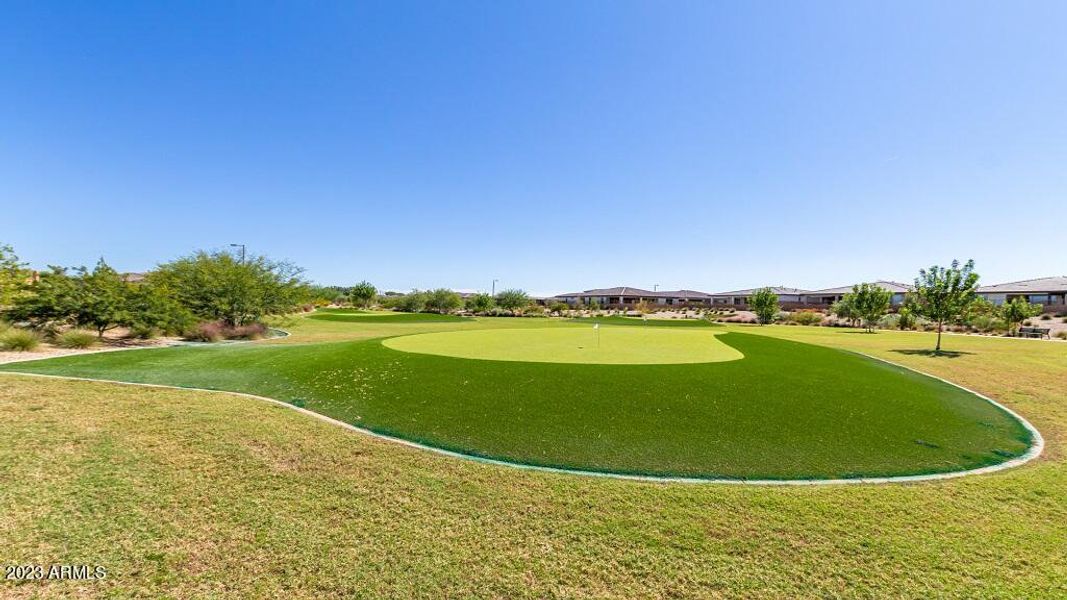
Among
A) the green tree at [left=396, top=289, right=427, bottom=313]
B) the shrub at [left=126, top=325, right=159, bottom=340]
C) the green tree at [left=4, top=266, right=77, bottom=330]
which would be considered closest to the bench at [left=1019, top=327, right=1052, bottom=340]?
the shrub at [left=126, top=325, right=159, bottom=340]

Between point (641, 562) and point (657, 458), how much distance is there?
7.25 feet

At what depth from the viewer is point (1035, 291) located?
165 ft

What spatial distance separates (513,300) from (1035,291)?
215ft

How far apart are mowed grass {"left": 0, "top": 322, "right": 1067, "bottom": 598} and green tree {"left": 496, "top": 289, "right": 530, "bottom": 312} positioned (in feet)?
170

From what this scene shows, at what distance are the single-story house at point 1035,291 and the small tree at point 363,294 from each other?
77.8 meters

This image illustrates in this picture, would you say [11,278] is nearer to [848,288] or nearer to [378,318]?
[378,318]

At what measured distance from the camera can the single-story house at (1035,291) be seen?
47.5 meters

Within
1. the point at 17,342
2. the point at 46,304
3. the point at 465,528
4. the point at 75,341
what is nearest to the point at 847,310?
the point at 465,528

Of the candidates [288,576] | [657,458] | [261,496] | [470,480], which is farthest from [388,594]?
[657,458]

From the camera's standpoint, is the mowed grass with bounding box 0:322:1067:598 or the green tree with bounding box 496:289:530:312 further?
the green tree with bounding box 496:289:530:312

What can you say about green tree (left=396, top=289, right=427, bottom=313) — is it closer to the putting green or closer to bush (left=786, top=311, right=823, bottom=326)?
the putting green

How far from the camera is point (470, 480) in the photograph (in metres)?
4.50

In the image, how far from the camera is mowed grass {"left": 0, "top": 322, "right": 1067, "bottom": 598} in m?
2.91

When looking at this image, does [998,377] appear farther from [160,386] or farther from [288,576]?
[160,386]
